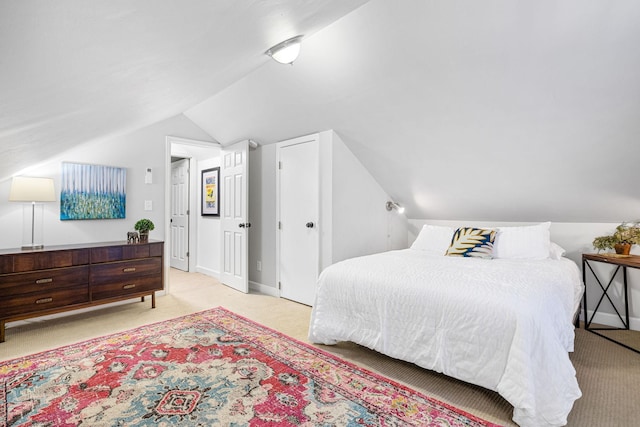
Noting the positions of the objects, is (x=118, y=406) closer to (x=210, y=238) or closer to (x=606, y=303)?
(x=210, y=238)

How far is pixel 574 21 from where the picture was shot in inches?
74.2

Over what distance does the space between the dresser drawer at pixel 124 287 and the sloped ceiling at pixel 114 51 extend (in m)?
1.48

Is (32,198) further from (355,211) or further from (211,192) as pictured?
(355,211)

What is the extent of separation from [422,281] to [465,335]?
0.42m

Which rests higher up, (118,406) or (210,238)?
(210,238)

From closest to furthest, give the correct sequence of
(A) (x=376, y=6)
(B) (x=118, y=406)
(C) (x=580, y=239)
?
(B) (x=118, y=406), (A) (x=376, y=6), (C) (x=580, y=239)

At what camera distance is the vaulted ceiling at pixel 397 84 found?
105cm

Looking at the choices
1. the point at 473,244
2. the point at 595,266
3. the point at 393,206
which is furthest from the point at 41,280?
the point at 595,266

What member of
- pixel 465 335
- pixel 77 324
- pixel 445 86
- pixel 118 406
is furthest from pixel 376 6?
pixel 77 324

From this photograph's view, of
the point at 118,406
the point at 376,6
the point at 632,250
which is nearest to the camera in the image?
the point at 118,406

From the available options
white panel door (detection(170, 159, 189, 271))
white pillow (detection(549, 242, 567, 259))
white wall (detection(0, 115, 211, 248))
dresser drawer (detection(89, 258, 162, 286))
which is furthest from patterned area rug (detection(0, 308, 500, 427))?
white panel door (detection(170, 159, 189, 271))

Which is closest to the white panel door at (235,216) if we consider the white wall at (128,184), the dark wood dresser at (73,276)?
the white wall at (128,184)

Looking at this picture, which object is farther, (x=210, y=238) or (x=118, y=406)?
(x=210, y=238)

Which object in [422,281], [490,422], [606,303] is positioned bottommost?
[490,422]
